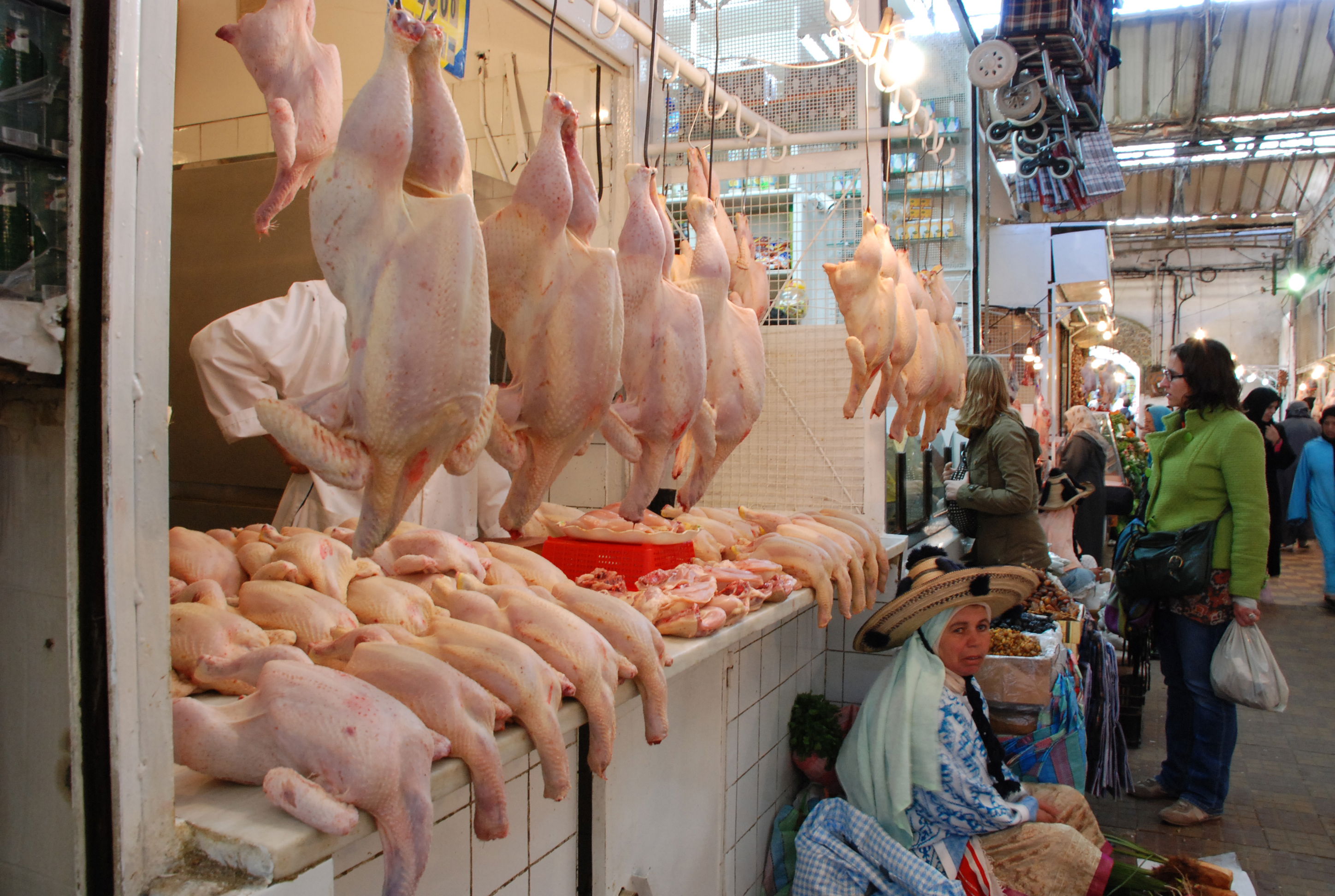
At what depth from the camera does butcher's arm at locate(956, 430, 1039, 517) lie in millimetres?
4957

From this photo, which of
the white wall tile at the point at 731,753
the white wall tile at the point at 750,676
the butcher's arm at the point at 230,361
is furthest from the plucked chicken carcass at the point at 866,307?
the butcher's arm at the point at 230,361

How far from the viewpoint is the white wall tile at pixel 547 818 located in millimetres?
2266

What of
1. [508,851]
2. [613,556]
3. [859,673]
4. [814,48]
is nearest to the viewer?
[508,851]

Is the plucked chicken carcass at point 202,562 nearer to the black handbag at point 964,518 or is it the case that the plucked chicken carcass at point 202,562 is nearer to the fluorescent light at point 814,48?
the fluorescent light at point 814,48

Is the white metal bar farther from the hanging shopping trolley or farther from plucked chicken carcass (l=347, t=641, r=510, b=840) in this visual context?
the hanging shopping trolley

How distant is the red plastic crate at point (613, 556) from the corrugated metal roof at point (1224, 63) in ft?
33.6

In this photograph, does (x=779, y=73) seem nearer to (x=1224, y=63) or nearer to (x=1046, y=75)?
(x=1046, y=75)

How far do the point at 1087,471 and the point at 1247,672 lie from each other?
2.94 meters

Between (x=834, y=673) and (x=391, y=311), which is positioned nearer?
(x=391, y=311)

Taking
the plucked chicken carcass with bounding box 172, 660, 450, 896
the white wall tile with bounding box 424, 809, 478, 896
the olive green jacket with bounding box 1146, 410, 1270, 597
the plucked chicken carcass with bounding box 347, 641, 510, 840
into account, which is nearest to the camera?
the plucked chicken carcass with bounding box 172, 660, 450, 896

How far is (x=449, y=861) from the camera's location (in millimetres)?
1960

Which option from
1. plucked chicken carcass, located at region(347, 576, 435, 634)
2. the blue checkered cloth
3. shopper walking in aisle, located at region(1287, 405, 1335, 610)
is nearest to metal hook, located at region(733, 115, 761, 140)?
plucked chicken carcass, located at region(347, 576, 435, 634)

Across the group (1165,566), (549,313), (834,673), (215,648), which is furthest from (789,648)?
(215,648)

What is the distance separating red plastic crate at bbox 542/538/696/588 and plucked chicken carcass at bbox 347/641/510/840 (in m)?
1.11
